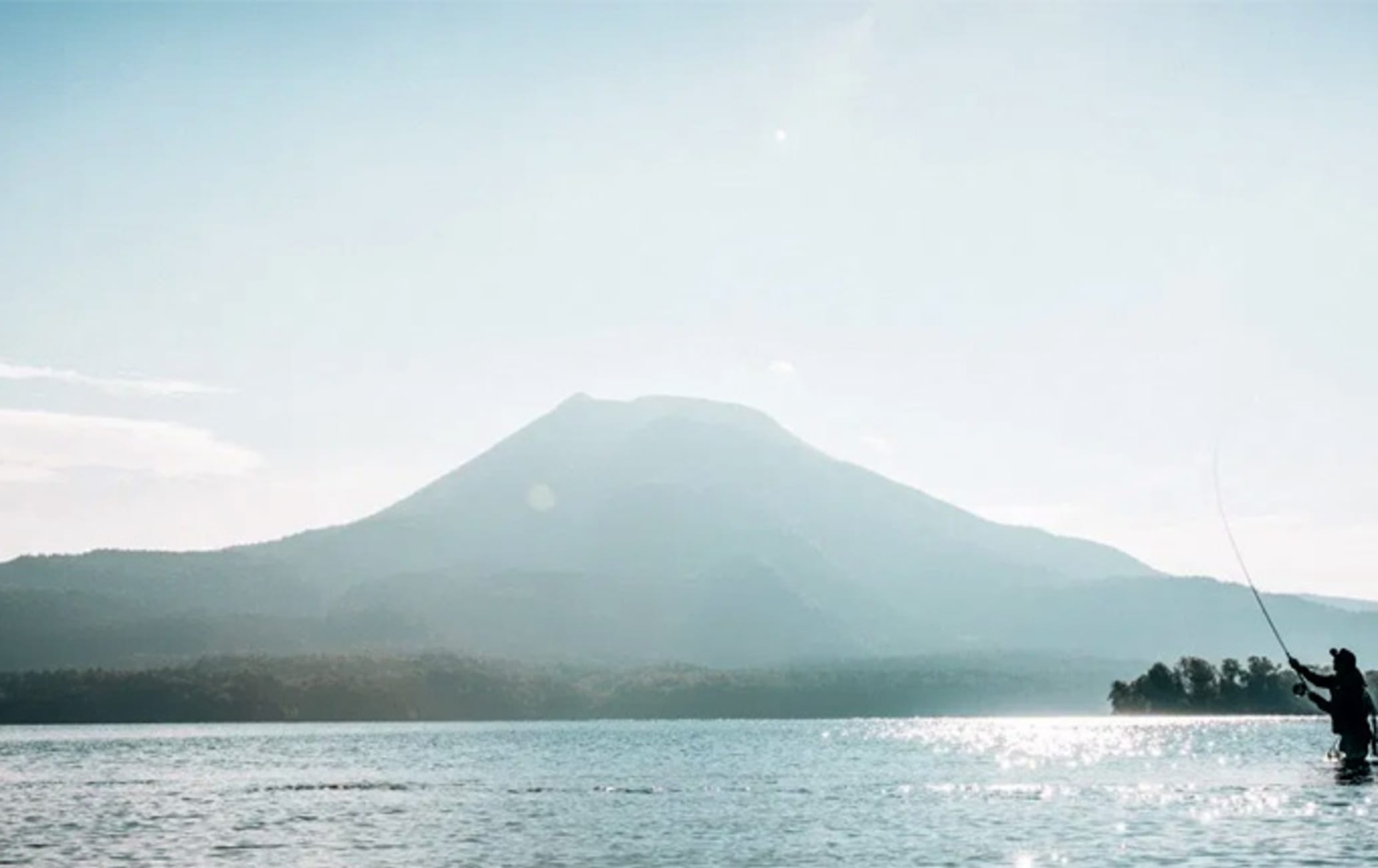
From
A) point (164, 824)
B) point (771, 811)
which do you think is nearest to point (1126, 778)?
point (771, 811)

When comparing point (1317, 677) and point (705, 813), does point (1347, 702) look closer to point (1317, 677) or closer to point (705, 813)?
point (1317, 677)

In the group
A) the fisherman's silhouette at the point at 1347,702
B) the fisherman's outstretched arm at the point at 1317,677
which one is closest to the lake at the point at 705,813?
the fisherman's silhouette at the point at 1347,702

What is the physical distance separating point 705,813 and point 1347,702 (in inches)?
1244

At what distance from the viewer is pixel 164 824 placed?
7306cm

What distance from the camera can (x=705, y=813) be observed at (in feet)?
254

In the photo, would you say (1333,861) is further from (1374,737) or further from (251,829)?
(251,829)

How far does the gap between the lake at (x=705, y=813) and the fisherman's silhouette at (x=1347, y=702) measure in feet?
7.23

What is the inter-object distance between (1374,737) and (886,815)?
83.8 ft

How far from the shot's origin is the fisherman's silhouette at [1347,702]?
72.8 metres

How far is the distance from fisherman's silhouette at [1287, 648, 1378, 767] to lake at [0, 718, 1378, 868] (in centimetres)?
220

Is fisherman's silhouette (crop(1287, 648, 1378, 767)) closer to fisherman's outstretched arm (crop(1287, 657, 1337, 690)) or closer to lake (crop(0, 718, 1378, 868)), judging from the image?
fisherman's outstretched arm (crop(1287, 657, 1337, 690))

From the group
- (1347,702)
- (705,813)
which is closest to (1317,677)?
(1347,702)

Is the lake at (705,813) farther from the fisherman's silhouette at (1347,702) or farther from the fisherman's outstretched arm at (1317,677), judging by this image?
the fisherman's outstretched arm at (1317,677)

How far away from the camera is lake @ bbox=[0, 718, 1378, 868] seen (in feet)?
184
